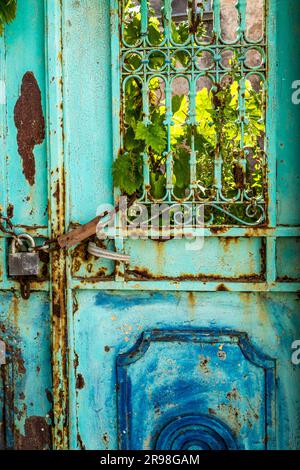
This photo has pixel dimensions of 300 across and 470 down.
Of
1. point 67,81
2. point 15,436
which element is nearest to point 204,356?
point 15,436

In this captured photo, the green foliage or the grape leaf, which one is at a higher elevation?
the green foliage

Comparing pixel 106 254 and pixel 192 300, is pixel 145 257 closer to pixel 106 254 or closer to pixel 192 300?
pixel 106 254

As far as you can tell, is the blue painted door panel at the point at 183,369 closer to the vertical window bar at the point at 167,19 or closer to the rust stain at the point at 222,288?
the rust stain at the point at 222,288

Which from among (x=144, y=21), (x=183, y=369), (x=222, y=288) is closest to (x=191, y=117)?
(x=144, y=21)

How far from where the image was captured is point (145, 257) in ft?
6.91

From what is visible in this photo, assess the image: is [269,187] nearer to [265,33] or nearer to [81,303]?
[265,33]

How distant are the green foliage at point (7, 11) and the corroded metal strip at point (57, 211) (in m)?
0.15

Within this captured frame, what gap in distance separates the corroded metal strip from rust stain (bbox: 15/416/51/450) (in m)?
0.06

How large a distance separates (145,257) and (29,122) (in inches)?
31.8

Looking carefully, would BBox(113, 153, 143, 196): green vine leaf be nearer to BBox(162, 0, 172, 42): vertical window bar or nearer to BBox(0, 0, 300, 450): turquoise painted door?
BBox(0, 0, 300, 450): turquoise painted door

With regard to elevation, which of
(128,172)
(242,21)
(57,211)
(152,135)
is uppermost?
(242,21)

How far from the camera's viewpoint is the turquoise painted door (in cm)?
200

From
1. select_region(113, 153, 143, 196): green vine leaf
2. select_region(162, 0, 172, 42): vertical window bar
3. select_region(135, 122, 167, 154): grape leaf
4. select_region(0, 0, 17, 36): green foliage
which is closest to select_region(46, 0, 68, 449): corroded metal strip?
select_region(0, 0, 17, 36): green foliage

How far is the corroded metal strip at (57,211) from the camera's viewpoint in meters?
2.06
